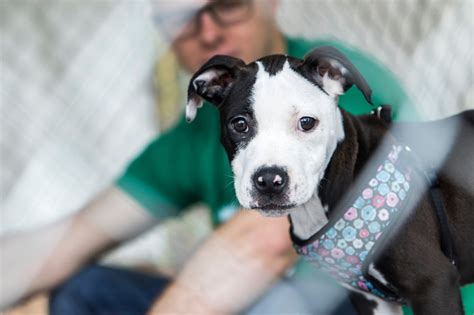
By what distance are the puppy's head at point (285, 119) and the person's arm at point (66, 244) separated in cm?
66

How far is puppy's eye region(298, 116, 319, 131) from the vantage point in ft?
0.95

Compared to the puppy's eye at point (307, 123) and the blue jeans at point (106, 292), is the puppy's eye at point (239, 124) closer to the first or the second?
the puppy's eye at point (307, 123)

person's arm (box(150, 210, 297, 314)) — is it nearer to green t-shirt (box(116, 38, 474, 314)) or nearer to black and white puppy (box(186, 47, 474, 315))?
green t-shirt (box(116, 38, 474, 314))

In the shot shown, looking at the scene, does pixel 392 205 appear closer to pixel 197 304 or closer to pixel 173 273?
pixel 197 304

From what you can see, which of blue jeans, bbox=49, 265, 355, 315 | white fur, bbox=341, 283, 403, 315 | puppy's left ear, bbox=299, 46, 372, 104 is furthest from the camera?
blue jeans, bbox=49, 265, 355, 315

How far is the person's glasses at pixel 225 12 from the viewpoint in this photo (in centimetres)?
47

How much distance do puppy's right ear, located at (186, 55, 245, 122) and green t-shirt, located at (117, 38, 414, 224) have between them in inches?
2.6

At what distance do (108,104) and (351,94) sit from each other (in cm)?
65

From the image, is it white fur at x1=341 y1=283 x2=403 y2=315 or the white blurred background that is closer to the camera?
white fur at x1=341 y1=283 x2=403 y2=315

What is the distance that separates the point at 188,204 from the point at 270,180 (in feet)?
2.24

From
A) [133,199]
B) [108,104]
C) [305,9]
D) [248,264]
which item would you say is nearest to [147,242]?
[133,199]

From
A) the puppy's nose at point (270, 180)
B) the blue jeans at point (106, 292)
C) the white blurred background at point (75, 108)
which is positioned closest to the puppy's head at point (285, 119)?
the puppy's nose at point (270, 180)

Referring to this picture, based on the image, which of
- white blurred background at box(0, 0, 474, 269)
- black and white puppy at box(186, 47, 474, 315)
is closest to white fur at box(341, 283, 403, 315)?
black and white puppy at box(186, 47, 474, 315)

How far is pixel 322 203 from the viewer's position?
33 cm
